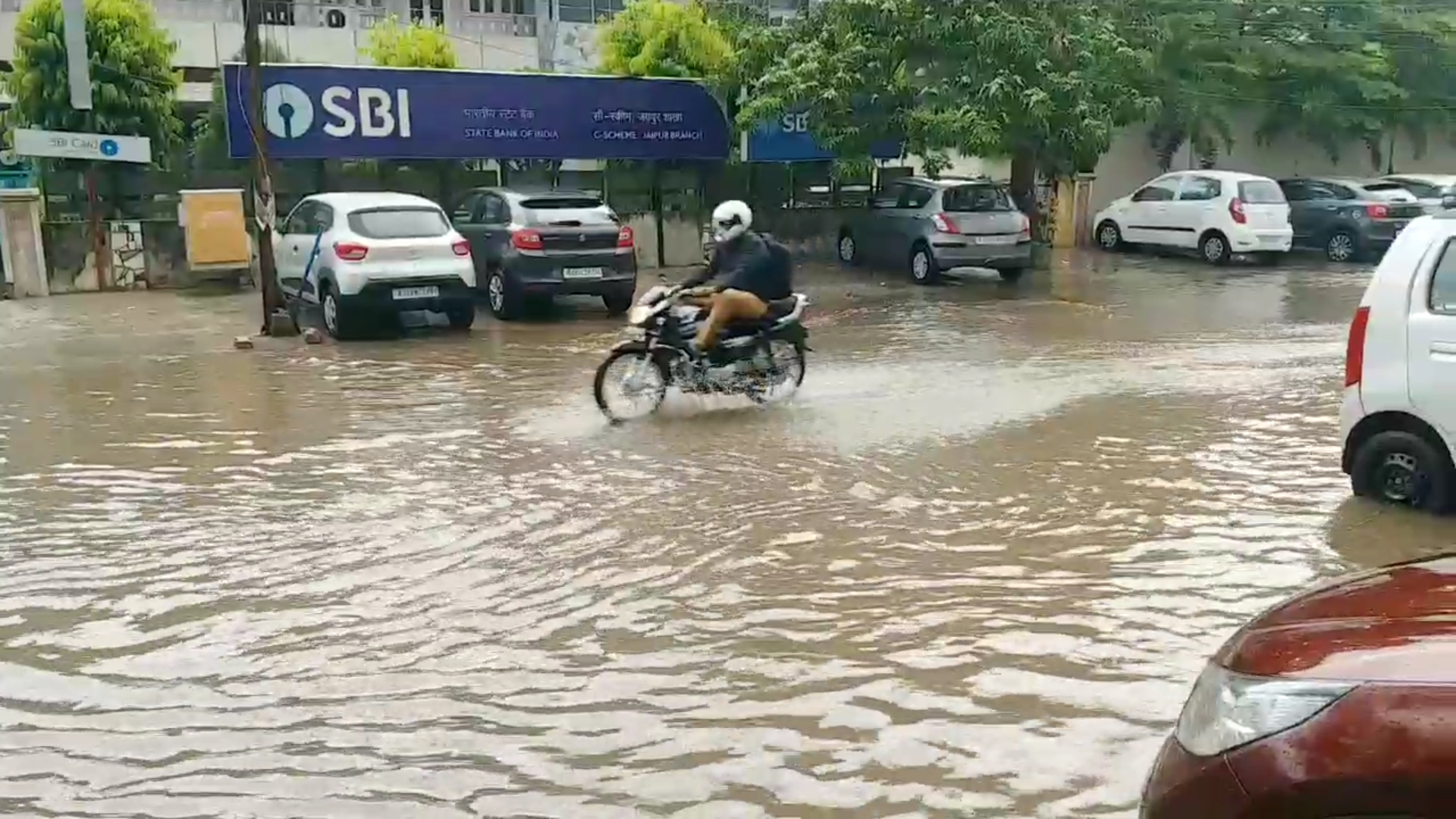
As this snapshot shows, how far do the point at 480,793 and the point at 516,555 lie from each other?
235cm

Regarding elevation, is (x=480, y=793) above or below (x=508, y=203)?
below

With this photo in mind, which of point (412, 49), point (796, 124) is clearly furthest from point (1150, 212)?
point (412, 49)

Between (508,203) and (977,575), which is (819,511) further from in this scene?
(508,203)

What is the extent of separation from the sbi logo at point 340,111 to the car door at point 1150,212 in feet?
40.9

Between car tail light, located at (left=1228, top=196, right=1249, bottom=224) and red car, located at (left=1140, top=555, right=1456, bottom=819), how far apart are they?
19290 millimetres

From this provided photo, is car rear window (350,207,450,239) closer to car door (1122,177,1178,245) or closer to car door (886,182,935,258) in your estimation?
car door (886,182,935,258)

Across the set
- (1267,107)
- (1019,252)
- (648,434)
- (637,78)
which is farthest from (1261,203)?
(648,434)

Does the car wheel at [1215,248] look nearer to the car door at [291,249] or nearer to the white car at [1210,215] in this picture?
the white car at [1210,215]

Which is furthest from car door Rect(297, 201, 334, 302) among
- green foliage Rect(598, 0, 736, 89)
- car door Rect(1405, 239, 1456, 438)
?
car door Rect(1405, 239, 1456, 438)

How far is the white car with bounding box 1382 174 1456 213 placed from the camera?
22297 millimetres

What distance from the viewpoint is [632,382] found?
377 inches

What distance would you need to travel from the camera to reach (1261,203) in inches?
830

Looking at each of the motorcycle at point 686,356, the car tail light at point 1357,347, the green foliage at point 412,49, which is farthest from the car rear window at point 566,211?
the car tail light at point 1357,347

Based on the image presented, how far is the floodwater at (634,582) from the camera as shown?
13.7 feet
